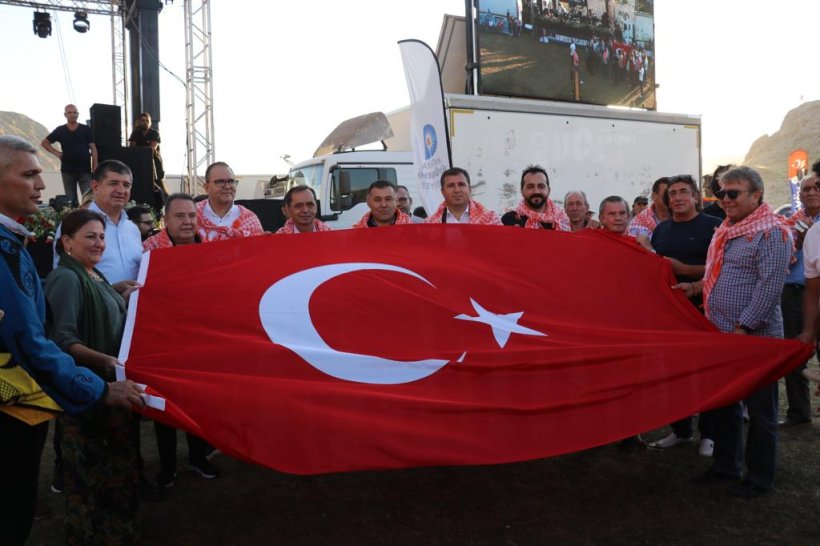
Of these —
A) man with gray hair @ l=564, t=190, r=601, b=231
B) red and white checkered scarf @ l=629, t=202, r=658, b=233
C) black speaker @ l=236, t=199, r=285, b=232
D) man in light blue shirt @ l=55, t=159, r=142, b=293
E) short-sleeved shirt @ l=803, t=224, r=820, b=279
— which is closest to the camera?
short-sleeved shirt @ l=803, t=224, r=820, b=279

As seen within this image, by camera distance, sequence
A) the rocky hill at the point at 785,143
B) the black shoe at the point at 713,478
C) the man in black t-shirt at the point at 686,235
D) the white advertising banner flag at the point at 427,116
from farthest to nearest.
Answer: the rocky hill at the point at 785,143 → the white advertising banner flag at the point at 427,116 → the man in black t-shirt at the point at 686,235 → the black shoe at the point at 713,478

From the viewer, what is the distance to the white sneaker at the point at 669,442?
494cm

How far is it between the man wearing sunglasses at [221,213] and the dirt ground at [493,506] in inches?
66.8

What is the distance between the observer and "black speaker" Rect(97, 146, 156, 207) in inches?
405

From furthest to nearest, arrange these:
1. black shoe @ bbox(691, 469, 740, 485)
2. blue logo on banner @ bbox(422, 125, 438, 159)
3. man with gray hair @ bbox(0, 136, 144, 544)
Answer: blue logo on banner @ bbox(422, 125, 438, 159) < black shoe @ bbox(691, 469, 740, 485) < man with gray hair @ bbox(0, 136, 144, 544)

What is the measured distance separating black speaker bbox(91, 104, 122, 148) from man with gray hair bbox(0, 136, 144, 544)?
8.61 m

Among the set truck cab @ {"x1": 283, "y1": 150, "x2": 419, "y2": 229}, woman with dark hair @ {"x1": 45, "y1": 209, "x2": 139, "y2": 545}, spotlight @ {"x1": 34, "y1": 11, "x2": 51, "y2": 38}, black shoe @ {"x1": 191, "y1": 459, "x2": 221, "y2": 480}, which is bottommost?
black shoe @ {"x1": 191, "y1": 459, "x2": 221, "y2": 480}

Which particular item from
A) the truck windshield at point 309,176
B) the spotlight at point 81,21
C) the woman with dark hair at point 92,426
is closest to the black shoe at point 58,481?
the woman with dark hair at point 92,426

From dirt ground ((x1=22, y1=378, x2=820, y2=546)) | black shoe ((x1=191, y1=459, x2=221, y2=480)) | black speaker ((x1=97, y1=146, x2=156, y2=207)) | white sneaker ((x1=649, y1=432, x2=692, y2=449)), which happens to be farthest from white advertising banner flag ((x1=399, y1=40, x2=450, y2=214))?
black speaker ((x1=97, y1=146, x2=156, y2=207))

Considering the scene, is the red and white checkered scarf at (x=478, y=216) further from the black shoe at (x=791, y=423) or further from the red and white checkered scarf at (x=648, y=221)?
the black shoe at (x=791, y=423)

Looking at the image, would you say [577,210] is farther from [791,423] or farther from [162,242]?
[162,242]

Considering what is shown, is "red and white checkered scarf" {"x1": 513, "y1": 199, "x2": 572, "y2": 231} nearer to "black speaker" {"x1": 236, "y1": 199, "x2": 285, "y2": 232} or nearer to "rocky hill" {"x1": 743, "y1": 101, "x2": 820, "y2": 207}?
"black speaker" {"x1": 236, "y1": 199, "x2": 285, "y2": 232}

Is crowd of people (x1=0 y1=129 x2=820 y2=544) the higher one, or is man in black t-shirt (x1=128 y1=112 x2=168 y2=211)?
man in black t-shirt (x1=128 y1=112 x2=168 y2=211)

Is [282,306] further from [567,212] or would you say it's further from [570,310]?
[567,212]
